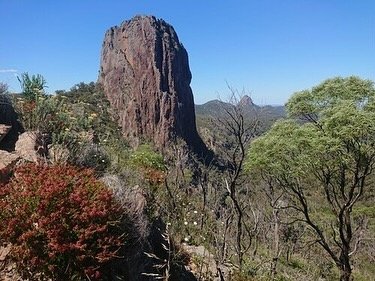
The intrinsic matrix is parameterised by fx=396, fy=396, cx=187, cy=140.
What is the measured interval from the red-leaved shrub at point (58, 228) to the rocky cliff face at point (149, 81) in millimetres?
72022

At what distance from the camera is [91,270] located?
489 cm

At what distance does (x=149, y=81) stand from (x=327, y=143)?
77.5 metres

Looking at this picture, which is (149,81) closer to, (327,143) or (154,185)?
(154,185)

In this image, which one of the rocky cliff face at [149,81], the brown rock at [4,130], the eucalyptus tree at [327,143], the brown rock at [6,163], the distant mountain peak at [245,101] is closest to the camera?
the brown rock at [6,163]

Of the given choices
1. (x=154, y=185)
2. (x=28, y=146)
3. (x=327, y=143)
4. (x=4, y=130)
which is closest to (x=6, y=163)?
(x=28, y=146)

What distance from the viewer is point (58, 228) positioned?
486cm

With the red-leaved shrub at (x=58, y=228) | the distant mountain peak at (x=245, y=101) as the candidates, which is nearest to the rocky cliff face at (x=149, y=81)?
the distant mountain peak at (x=245, y=101)

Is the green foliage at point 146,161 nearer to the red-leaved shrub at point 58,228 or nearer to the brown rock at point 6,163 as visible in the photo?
the brown rock at point 6,163

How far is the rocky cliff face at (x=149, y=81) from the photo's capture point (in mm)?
80938

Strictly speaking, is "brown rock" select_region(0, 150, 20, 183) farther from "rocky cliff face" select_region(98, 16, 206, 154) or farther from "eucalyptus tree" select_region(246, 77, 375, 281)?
"rocky cliff face" select_region(98, 16, 206, 154)

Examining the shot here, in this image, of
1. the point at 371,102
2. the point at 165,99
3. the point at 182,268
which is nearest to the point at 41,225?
the point at 182,268

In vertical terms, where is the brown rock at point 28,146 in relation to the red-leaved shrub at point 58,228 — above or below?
above

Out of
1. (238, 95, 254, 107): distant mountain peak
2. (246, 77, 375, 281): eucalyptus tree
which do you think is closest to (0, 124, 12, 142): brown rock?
(238, 95, 254, 107): distant mountain peak

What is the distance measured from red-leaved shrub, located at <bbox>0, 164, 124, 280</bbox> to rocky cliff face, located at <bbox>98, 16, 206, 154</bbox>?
7202 centimetres
